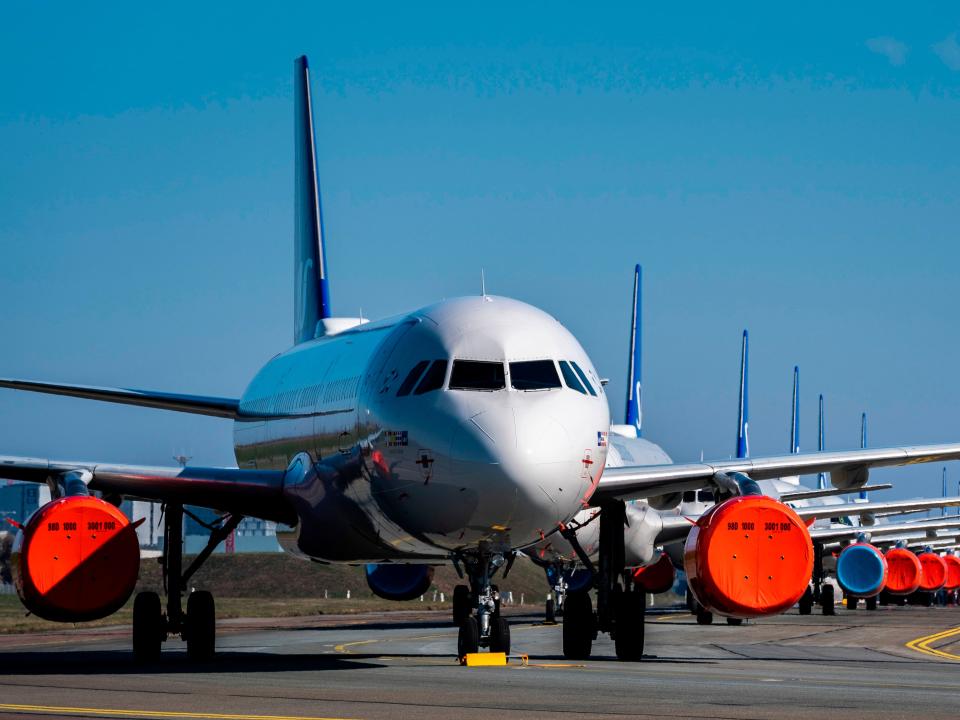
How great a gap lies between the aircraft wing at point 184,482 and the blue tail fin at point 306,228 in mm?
8687

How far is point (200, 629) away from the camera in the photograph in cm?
2322

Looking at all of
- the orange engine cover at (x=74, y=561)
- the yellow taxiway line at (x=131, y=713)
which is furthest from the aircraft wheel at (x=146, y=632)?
the yellow taxiway line at (x=131, y=713)

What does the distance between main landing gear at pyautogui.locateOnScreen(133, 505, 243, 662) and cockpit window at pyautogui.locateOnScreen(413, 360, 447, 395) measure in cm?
498

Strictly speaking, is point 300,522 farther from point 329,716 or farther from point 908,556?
point 908,556

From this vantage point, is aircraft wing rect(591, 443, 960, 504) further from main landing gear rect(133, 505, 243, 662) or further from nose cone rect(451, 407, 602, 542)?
main landing gear rect(133, 505, 243, 662)

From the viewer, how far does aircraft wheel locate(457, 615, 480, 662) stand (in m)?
19.9

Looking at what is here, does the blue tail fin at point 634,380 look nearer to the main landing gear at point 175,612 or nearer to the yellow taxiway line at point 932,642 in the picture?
the yellow taxiway line at point 932,642

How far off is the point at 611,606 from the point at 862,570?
37.4 metres

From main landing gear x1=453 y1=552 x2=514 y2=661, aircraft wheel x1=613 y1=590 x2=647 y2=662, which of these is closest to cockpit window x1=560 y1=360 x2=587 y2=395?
main landing gear x1=453 y1=552 x2=514 y2=661

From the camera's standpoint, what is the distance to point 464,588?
35.4 meters

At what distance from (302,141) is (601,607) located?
15709 mm

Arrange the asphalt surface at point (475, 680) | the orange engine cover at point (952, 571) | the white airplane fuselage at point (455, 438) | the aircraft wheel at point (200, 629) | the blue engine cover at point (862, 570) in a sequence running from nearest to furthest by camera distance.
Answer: the asphalt surface at point (475, 680), the white airplane fuselage at point (455, 438), the aircraft wheel at point (200, 629), the blue engine cover at point (862, 570), the orange engine cover at point (952, 571)

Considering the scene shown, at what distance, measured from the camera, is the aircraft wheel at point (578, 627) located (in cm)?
2320

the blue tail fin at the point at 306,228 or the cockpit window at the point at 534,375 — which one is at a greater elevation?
the blue tail fin at the point at 306,228
